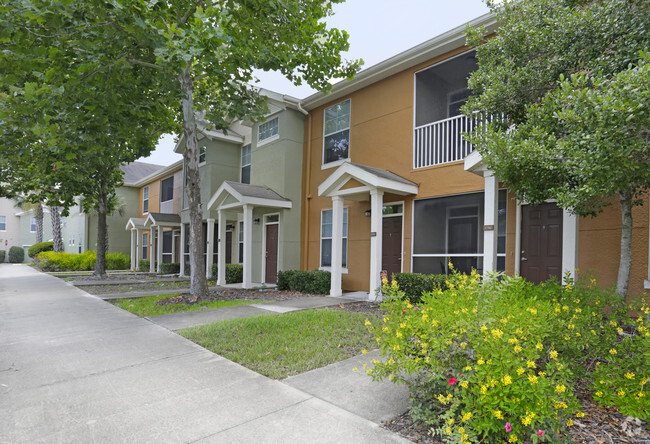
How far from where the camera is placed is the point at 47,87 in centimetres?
573

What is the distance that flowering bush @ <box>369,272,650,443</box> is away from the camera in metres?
2.34

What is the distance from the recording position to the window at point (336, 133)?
449 inches

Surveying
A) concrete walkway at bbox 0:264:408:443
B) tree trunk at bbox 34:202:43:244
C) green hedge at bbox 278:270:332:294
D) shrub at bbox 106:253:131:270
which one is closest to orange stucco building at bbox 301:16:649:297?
green hedge at bbox 278:270:332:294

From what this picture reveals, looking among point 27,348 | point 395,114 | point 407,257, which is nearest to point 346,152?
point 395,114

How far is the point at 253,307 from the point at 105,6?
20.4 feet

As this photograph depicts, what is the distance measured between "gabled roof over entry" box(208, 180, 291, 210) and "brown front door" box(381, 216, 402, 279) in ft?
12.8

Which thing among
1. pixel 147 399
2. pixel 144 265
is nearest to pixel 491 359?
pixel 147 399

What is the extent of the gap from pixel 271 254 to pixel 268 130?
477cm

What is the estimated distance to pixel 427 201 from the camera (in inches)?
360

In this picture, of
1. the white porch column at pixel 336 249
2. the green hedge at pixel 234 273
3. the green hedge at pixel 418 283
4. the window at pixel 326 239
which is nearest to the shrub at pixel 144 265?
the green hedge at pixel 234 273

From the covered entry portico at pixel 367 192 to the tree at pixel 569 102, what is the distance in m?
3.48

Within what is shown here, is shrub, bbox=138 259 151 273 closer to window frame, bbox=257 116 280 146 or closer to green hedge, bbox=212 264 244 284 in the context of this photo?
green hedge, bbox=212 264 244 284

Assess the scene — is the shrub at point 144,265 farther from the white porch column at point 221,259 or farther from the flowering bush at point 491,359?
the flowering bush at point 491,359

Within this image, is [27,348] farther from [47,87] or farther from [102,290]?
[102,290]
